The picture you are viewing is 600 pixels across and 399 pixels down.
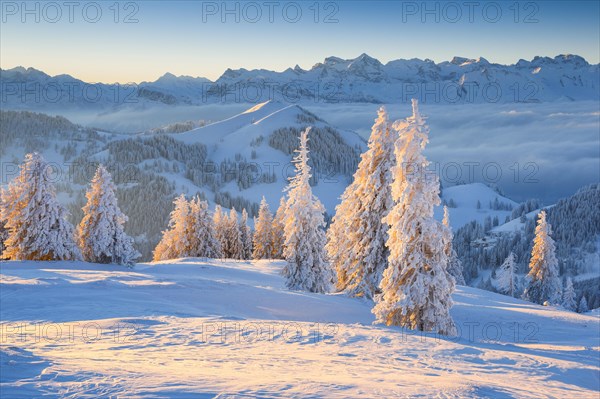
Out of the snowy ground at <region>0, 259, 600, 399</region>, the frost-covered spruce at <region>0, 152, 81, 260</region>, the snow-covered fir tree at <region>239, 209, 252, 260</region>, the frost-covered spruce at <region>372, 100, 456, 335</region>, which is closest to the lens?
the snowy ground at <region>0, 259, 600, 399</region>

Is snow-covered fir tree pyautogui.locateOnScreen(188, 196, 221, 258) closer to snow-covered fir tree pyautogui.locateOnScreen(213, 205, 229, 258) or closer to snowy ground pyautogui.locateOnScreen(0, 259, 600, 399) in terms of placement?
snow-covered fir tree pyautogui.locateOnScreen(213, 205, 229, 258)

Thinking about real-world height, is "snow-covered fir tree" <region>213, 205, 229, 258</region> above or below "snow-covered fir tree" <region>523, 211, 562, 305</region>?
above

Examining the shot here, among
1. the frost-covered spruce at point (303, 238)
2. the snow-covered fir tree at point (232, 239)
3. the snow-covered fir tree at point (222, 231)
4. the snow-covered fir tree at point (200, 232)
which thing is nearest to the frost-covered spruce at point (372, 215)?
the frost-covered spruce at point (303, 238)

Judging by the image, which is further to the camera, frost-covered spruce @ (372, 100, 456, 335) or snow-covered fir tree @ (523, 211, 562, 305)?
snow-covered fir tree @ (523, 211, 562, 305)

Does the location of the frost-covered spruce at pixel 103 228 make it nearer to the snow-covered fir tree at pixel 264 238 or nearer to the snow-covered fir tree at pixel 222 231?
the snow-covered fir tree at pixel 222 231

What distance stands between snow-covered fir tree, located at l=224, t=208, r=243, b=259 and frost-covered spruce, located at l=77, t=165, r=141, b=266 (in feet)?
77.8

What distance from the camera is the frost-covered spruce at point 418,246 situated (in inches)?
687

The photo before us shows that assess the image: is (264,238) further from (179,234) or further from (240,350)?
(240,350)

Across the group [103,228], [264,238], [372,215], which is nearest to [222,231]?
[264,238]

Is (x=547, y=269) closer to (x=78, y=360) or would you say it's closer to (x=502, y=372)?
(x=502, y=372)

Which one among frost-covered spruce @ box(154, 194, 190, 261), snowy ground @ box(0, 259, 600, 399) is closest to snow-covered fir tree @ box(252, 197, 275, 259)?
frost-covered spruce @ box(154, 194, 190, 261)

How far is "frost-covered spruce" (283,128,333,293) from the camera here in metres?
28.7

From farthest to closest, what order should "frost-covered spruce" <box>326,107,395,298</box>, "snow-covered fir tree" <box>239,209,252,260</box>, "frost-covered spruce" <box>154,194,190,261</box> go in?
"snow-covered fir tree" <box>239,209,252,260</box> < "frost-covered spruce" <box>154,194,190,261</box> < "frost-covered spruce" <box>326,107,395,298</box>

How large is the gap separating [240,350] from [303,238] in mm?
17956
